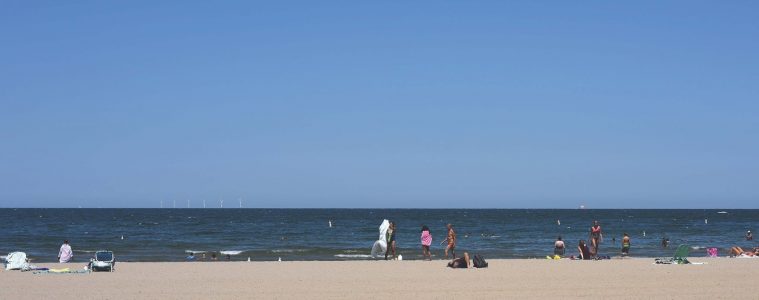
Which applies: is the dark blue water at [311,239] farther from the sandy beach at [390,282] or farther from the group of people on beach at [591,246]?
the sandy beach at [390,282]

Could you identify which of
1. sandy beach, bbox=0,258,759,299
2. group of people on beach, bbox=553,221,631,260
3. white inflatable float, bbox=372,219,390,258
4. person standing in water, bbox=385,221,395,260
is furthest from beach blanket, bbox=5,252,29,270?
group of people on beach, bbox=553,221,631,260

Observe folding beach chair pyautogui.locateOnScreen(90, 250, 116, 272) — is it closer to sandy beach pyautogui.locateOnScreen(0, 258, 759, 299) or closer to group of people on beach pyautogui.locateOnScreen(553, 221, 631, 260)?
sandy beach pyautogui.locateOnScreen(0, 258, 759, 299)

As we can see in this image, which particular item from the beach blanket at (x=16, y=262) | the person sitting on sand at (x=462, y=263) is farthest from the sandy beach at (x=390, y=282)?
the beach blanket at (x=16, y=262)

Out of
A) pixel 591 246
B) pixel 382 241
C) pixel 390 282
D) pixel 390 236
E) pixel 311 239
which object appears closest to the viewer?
pixel 390 282

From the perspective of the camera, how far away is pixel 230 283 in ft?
59.7

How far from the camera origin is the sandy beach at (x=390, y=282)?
16.2 m

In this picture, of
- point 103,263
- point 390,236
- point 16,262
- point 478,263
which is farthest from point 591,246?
point 16,262

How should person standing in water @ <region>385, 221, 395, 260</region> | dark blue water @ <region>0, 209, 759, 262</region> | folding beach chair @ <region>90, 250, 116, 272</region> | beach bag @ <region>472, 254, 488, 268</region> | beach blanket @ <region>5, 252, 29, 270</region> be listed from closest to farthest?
folding beach chair @ <region>90, 250, 116, 272</region>, beach blanket @ <region>5, 252, 29, 270</region>, beach bag @ <region>472, 254, 488, 268</region>, person standing in water @ <region>385, 221, 395, 260</region>, dark blue water @ <region>0, 209, 759, 262</region>

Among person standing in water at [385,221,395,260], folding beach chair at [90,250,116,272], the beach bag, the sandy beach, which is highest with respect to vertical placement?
person standing in water at [385,221,395,260]

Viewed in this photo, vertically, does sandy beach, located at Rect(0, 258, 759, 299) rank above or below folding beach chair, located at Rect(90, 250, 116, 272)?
below

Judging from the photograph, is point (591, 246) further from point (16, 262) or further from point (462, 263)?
point (16, 262)

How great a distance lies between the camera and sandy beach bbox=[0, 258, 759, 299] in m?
16.2

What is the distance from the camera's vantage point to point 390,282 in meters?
18.4

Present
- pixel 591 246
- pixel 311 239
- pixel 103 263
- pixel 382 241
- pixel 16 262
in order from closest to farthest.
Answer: pixel 103 263, pixel 16 262, pixel 382 241, pixel 591 246, pixel 311 239
